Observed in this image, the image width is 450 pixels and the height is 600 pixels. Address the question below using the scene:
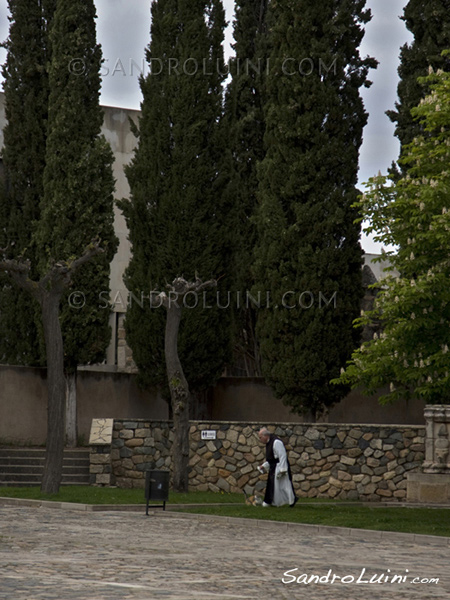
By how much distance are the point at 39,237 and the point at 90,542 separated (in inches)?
675

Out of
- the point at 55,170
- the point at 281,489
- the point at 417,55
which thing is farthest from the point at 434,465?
the point at 55,170

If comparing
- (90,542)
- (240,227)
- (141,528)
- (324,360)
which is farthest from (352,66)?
(90,542)

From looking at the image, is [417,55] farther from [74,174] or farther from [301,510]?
[301,510]

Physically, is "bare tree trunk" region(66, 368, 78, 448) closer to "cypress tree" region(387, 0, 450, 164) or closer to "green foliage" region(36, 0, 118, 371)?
"green foliage" region(36, 0, 118, 371)

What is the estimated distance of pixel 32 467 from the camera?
2616cm

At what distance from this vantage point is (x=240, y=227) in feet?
105

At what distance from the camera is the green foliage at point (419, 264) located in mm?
19594

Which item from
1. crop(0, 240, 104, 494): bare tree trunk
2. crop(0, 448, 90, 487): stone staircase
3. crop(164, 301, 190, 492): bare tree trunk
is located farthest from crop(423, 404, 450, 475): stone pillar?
crop(0, 448, 90, 487): stone staircase

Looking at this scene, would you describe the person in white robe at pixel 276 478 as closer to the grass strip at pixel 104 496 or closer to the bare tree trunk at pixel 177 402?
the grass strip at pixel 104 496

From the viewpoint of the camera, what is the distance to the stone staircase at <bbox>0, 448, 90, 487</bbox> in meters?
25.5

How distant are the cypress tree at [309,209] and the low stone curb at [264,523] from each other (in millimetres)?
8223

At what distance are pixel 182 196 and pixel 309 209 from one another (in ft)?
12.2

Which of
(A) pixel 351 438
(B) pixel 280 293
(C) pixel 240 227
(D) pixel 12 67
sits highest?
(D) pixel 12 67

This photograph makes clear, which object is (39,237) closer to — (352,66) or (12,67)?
(12,67)
